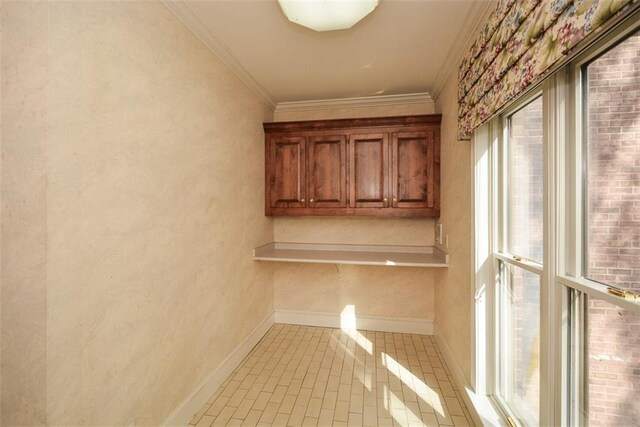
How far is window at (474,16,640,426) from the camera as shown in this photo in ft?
2.71

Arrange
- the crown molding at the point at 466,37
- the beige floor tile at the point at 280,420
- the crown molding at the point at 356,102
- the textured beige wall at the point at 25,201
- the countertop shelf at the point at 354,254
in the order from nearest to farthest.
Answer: the textured beige wall at the point at 25,201
the crown molding at the point at 466,37
the beige floor tile at the point at 280,420
the countertop shelf at the point at 354,254
the crown molding at the point at 356,102

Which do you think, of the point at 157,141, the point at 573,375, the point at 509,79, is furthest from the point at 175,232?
the point at 573,375

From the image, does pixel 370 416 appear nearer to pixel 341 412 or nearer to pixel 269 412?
pixel 341 412

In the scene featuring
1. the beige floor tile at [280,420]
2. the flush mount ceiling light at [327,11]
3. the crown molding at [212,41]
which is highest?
the crown molding at [212,41]

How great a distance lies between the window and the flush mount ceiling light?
36.7 inches

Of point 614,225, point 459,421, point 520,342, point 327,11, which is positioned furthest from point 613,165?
point 459,421

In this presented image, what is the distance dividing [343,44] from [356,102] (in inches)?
41.2

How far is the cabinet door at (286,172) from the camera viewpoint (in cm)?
299

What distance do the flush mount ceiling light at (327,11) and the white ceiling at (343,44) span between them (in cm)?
23

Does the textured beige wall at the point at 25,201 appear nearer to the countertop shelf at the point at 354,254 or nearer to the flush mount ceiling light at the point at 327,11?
the flush mount ceiling light at the point at 327,11

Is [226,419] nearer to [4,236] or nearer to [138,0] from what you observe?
[4,236]

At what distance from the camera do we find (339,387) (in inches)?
81.2

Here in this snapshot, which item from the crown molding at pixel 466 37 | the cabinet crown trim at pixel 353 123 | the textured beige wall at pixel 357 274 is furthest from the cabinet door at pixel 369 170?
the crown molding at pixel 466 37

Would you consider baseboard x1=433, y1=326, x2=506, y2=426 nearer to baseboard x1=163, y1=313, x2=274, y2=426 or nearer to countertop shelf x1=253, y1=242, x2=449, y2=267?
countertop shelf x1=253, y1=242, x2=449, y2=267
